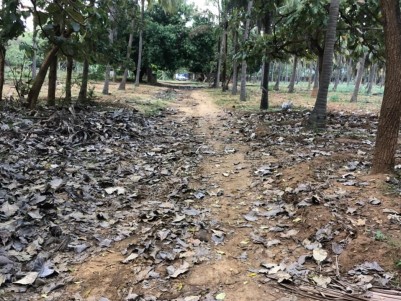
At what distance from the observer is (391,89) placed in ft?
18.4

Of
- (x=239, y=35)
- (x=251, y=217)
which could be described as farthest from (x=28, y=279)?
(x=239, y=35)

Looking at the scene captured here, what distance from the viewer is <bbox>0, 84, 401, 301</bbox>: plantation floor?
12.1 feet

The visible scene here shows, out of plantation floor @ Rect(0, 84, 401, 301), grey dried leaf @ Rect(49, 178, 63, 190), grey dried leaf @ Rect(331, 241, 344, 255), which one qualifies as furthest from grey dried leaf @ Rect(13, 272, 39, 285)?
grey dried leaf @ Rect(331, 241, 344, 255)

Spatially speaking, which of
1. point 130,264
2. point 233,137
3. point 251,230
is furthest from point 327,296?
point 233,137

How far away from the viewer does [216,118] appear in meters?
14.3

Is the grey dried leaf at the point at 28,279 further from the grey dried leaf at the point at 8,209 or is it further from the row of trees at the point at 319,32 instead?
the row of trees at the point at 319,32

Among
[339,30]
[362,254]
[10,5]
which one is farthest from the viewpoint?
[339,30]

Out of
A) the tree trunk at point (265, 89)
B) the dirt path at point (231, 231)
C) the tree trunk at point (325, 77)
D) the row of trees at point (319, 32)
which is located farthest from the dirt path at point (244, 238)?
the tree trunk at point (265, 89)

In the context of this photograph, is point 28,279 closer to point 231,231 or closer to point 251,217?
point 231,231

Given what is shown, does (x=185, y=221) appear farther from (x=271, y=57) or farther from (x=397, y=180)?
(x=271, y=57)

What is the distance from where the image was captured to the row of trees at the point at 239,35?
4586 mm

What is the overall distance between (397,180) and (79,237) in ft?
14.3

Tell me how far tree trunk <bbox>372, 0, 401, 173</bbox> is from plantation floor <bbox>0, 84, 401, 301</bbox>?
0.42m

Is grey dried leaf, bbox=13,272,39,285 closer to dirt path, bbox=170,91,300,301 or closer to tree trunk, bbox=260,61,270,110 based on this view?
dirt path, bbox=170,91,300,301
